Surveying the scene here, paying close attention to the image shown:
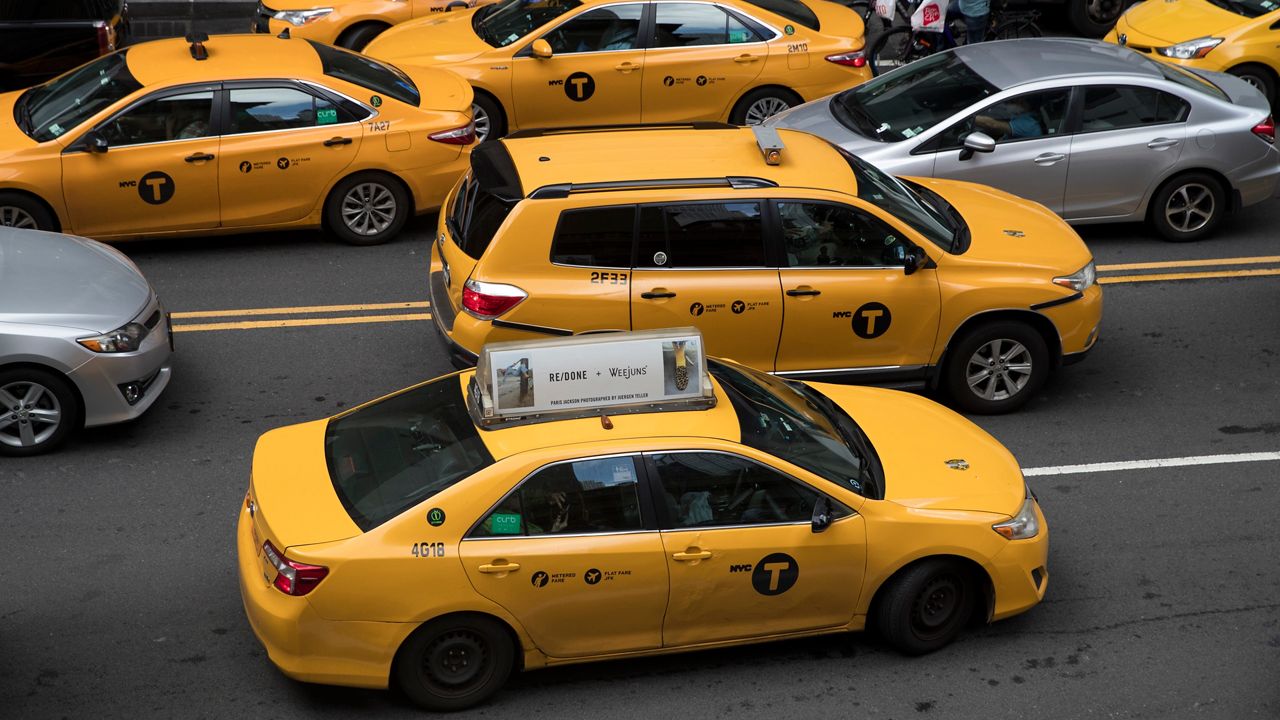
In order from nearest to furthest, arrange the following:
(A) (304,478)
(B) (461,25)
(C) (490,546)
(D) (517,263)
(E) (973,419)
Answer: (C) (490,546)
(A) (304,478)
(D) (517,263)
(E) (973,419)
(B) (461,25)

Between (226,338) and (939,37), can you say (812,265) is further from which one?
(939,37)

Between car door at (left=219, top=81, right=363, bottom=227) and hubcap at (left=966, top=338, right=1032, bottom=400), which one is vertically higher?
car door at (left=219, top=81, right=363, bottom=227)

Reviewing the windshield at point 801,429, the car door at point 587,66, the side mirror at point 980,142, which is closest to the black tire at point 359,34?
the car door at point 587,66

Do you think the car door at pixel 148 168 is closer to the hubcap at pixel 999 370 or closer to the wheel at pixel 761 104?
the wheel at pixel 761 104

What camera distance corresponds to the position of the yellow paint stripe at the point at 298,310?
10477mm

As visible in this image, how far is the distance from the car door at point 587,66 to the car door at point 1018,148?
11.2 ft

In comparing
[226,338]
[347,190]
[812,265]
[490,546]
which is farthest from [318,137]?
[490,546]

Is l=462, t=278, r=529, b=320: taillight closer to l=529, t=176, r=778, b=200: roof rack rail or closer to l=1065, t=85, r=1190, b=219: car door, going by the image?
l=529, t=176, r=778, b=200: roof rack rail

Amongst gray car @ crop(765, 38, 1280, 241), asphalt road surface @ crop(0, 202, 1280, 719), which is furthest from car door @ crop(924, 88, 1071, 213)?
asphalt road surface @ crop(0, 202, 1280, 719)

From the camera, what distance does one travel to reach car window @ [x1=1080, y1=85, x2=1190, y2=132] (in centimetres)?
1142

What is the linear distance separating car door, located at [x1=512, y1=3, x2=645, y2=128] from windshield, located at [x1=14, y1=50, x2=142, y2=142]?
364 cm

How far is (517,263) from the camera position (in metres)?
8.42

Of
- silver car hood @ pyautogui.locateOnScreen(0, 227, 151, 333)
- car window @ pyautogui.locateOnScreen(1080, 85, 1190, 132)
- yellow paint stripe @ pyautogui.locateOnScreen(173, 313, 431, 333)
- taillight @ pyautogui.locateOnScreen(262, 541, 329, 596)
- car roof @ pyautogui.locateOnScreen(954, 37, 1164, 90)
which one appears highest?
car roof @ pyautogui.locateOnScreen(954, 37, 1164, 90)

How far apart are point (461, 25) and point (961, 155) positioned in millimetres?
5417
